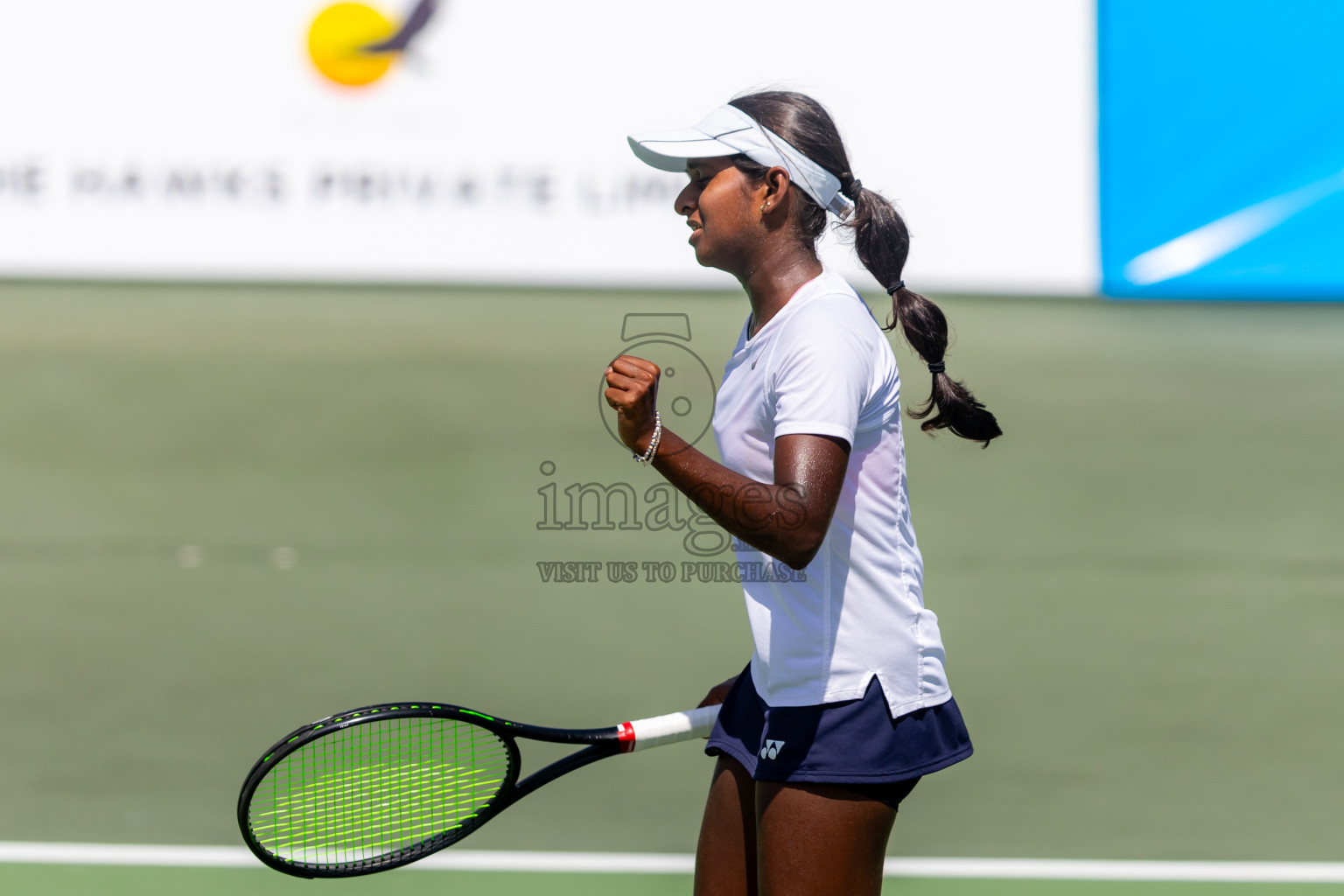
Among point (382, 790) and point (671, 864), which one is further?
point (671, 864)

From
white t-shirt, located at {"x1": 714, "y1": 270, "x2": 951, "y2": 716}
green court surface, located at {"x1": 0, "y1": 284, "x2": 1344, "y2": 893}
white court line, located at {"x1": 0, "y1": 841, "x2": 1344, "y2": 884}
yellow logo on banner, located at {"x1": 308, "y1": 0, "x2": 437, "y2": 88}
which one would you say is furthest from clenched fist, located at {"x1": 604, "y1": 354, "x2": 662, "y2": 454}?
yellow logo on banner, located at {"x1": 308, "y1": 0, "x2": 437, "y2": 88}

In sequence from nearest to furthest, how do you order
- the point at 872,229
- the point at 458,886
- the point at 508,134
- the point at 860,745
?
the point at 860,745, the point at 872,229, the point at 458,886, the point at 508,134

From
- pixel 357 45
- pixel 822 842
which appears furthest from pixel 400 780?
pixel 357 45

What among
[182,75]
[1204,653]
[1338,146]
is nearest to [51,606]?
[182,75]

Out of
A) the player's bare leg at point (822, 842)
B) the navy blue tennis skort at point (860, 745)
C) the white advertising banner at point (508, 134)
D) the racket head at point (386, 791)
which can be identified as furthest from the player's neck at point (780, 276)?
the white advertising banner at point (508, 134)

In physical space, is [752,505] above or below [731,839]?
above

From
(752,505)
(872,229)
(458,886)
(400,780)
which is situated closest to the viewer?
(752,505)

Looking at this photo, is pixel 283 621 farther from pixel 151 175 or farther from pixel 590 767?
pixel 151 175

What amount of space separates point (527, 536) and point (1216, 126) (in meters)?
2.23

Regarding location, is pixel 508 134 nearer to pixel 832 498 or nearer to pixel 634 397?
pixel 634 397

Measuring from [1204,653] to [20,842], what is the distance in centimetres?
327

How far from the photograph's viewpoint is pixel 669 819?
3188 mm

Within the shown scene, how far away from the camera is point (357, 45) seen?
131 inches

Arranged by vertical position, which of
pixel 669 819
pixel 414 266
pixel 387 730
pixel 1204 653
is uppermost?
pixel 414 266
